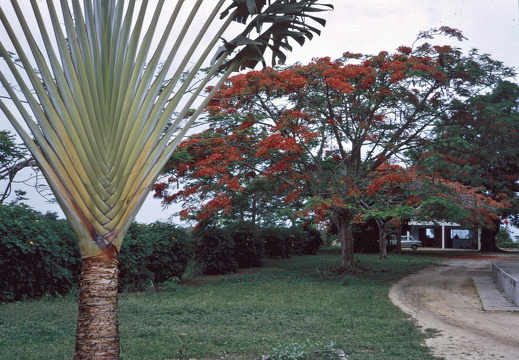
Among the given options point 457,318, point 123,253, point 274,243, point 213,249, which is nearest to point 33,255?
point 123,253

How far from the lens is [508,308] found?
11320mm

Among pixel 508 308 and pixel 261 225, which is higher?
pixel 261 225

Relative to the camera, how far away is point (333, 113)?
51.6 feet

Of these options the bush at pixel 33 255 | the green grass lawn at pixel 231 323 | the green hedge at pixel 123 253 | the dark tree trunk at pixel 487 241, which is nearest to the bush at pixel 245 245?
the green hedge at pixel 123 253

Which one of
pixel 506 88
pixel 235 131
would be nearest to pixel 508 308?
pixel 235 131

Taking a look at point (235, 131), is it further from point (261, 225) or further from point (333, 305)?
point (261, 225)

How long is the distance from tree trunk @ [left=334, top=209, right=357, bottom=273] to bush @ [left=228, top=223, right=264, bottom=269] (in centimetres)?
452

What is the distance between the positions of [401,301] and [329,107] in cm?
592

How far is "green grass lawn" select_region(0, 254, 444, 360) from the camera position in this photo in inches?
275

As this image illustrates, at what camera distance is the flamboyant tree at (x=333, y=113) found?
48.4 feet

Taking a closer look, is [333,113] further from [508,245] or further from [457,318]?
[508,245]

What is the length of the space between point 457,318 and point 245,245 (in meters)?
11.3

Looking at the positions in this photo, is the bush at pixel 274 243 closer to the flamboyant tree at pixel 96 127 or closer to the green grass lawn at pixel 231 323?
the green grass lawn at pixel 231 323

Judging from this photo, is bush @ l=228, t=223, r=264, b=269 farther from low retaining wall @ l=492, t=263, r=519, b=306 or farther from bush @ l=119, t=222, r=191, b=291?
low retaining wall @ l=492, t=263, r=519, b=306
